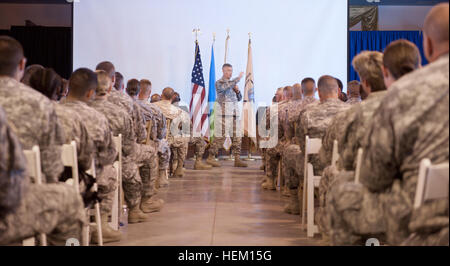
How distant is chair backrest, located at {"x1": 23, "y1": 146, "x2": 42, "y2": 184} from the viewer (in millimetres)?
2408

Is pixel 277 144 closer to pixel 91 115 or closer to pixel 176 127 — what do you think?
pixel 176 127

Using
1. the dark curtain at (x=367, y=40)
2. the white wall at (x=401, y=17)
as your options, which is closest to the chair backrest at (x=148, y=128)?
the dark curtain at (x=367, y=40)

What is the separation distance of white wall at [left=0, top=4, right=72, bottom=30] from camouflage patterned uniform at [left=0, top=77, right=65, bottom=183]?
453 inches

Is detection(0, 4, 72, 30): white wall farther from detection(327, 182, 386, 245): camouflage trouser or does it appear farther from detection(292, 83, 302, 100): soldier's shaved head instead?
detection(327, 182, 386, 245): camouflage trouser

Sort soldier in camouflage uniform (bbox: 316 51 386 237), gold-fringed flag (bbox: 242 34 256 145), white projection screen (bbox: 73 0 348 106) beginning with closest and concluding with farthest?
soldier in camouflage uniform (bbox: 316 51 386 237)
gold-fringed flag (bbox: 242 34 256 145)
white projection screen (bbox: 73 0 348 106)

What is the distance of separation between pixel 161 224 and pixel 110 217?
45 cm

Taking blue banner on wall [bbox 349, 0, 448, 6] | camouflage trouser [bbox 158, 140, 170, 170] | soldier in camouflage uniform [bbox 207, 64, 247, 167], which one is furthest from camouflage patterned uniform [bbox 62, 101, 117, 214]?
blue banner on wall [bbox 349, 0, 448, 6]

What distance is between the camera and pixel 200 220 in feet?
16.9

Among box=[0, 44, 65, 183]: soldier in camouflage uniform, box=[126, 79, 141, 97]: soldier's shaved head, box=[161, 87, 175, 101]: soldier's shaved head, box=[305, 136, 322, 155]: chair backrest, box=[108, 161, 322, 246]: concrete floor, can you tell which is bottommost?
box=[108, 161, 322, 246]: concrete floor

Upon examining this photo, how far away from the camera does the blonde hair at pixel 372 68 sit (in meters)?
3.24

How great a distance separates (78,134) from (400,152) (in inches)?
75.9

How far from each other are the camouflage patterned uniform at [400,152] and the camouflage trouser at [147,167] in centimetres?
313

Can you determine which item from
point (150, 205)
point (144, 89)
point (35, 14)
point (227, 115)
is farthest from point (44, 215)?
point (35, 14)

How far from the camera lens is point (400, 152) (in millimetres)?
2045
